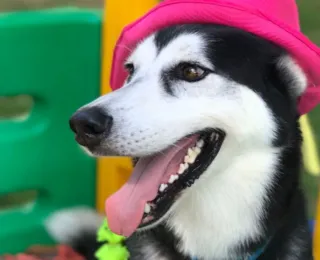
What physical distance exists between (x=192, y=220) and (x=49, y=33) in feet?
2.98

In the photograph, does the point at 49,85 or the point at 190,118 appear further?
the point at 49,85

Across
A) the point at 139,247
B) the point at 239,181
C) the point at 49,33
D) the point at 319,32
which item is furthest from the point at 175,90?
the point at 319,32

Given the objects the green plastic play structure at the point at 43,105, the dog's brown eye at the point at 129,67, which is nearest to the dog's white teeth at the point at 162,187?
the dog's brown eye at the point at 129,67

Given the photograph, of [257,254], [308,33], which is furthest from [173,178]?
[308,33]

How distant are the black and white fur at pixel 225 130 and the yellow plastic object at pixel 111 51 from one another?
54 cm

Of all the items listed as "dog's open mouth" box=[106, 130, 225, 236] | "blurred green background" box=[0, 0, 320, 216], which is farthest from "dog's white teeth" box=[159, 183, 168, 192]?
"blurred green background" box=[0, 0, 320, 216]

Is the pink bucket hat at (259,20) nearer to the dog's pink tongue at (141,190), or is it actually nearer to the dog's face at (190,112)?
the dog's face at (190,112)

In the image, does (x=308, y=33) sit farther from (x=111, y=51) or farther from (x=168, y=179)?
(x=168, y=179)

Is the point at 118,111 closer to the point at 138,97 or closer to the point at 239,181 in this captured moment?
the point at 138,97

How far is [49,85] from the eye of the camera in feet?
6.72

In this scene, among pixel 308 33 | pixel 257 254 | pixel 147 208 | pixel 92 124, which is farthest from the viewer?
pixel 308 33

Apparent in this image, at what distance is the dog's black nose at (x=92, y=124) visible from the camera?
1173 mm

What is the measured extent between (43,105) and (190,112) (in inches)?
37.7

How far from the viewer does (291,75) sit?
1.35 metres
